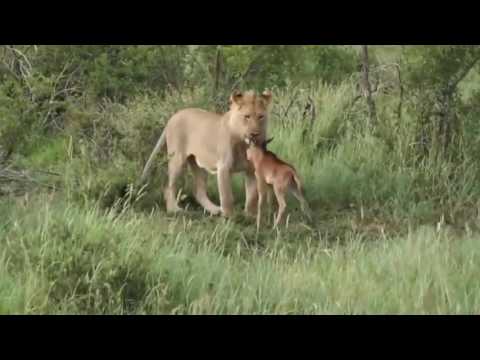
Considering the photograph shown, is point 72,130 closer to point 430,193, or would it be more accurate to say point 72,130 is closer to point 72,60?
point 72,60

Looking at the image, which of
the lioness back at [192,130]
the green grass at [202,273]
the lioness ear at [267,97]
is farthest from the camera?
the lioness back at [192,130]

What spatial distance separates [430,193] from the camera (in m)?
10.1

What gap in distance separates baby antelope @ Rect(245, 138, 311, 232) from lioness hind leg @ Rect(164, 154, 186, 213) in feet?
3.12

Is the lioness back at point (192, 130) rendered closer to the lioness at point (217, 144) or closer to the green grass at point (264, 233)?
the lioness at point (217, 144)

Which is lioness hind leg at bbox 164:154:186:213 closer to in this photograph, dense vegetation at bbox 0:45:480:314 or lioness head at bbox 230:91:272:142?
dense vegetation at bbox 0:45:480:314

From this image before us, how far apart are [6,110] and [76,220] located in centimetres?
234

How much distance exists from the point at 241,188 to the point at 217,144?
2.34ft

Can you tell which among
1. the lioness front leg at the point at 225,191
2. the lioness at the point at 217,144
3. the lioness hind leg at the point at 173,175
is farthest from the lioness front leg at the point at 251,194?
the lioness hind leg at the point at 173,175

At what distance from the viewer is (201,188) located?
1034 cm

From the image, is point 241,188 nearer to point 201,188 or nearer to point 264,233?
point 201,188

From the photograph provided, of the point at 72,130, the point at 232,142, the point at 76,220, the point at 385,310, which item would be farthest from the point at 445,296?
the point at 72,130

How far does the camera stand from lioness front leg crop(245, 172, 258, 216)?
976 centimetres

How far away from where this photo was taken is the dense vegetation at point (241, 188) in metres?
6.96

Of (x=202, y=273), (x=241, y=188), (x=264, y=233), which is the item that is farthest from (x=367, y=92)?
(x=202, y=273)
